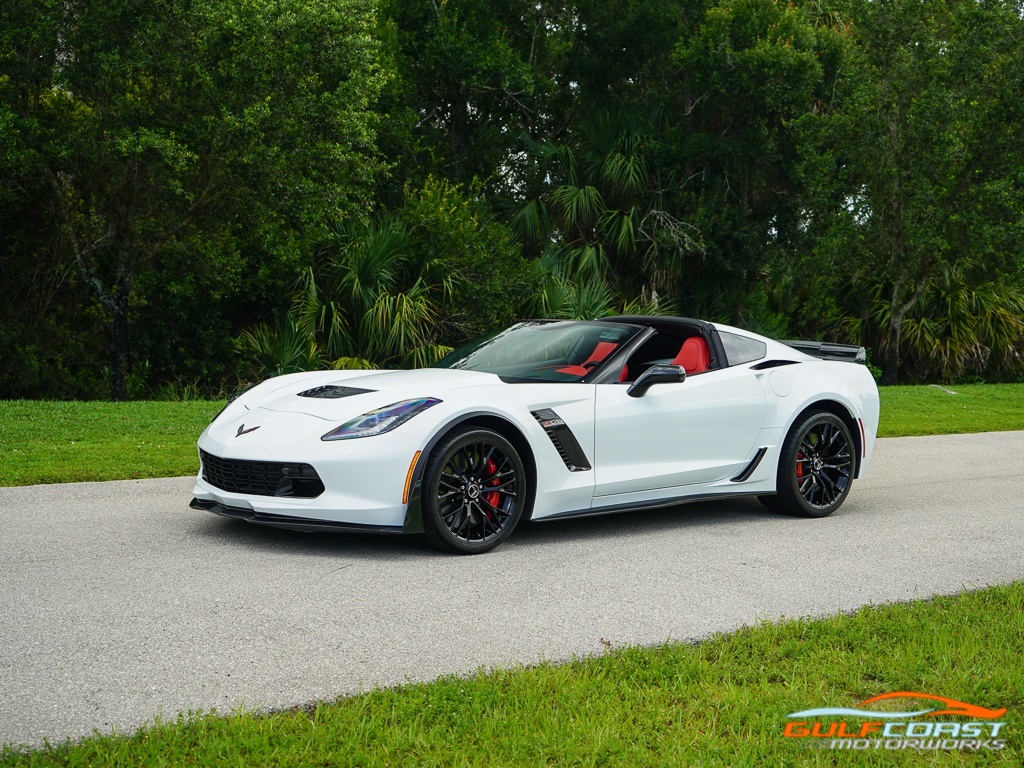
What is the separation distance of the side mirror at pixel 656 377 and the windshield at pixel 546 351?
304mm

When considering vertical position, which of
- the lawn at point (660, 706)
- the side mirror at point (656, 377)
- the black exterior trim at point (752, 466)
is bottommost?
the lawn at point (660, 706)

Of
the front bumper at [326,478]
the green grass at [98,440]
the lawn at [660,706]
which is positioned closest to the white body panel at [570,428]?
the front bumper at [326,478]

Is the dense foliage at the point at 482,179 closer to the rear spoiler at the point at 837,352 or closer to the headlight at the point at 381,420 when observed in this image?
the rear spoiler at the point at 837,352

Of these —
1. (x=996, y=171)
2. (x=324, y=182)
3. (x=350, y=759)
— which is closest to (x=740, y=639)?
(x=350, y=759)

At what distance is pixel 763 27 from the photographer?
23.7 meters

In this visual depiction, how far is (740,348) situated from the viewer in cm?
786

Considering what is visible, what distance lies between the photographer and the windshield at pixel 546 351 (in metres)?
7.12

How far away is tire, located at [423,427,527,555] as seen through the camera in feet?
19.8

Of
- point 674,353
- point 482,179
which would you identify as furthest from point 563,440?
point 482,179

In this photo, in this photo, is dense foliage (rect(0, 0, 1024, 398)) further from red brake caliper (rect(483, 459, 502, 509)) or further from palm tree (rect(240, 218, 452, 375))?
red brake caliper (rect(483, 459, 502, 509))

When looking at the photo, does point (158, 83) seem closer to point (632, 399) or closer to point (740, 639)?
point (632, 399)

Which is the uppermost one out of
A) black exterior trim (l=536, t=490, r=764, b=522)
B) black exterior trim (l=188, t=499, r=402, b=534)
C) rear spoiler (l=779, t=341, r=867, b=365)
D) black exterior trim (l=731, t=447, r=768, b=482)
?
rear spoiler (l=779, t=341, r=867, b=365)

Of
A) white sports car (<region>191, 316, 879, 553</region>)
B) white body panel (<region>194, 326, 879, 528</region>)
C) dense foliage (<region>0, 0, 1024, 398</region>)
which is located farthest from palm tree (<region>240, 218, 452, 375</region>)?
white body panel (<region>194, 326, 879, 528</region>)

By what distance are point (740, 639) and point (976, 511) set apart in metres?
4.30
